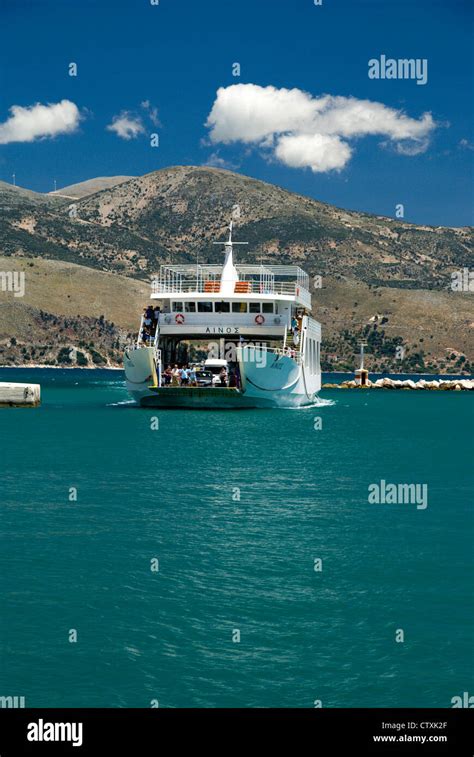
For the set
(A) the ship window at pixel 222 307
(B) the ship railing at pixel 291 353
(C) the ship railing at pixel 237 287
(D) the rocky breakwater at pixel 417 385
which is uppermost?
(C) the ship railing at pixel 237 287

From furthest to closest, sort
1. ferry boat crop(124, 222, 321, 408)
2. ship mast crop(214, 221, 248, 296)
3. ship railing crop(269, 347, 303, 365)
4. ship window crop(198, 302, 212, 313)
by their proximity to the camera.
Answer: ship mast crop(214, 221, 248, 296) → ship window crop(198, 302, 212, 313) → ship railing crop(269, 347, 303, 365) → ferry boat crop(124, 222, 321, 408)

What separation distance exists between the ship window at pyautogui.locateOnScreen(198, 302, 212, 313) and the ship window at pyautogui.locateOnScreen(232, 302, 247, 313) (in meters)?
1.24

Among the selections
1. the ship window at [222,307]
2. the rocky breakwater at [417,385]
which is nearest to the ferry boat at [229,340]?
the ship window at [222,307]

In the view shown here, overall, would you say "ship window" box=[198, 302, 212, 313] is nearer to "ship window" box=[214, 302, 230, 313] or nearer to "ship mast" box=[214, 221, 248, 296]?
"ship window" box=[214, 302, 230, 313]

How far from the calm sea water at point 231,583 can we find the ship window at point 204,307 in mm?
19725

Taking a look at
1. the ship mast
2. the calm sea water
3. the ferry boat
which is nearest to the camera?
the calm sea water

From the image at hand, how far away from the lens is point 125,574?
13219mm

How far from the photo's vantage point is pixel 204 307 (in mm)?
46312

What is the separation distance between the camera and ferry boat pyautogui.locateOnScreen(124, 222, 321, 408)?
42.7 meters

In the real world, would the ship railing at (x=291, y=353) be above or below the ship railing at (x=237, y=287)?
below

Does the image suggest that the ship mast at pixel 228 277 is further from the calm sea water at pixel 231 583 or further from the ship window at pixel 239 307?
the calm sea water at pixel 231 583

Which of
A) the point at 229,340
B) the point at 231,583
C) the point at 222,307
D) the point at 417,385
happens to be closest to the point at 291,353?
the point at 222,307

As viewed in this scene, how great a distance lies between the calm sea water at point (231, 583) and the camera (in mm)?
9352

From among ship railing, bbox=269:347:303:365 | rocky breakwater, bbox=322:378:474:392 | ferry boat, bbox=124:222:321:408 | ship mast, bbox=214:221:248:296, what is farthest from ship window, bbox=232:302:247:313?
rocky breakwater, bbox=322:378:474:392
